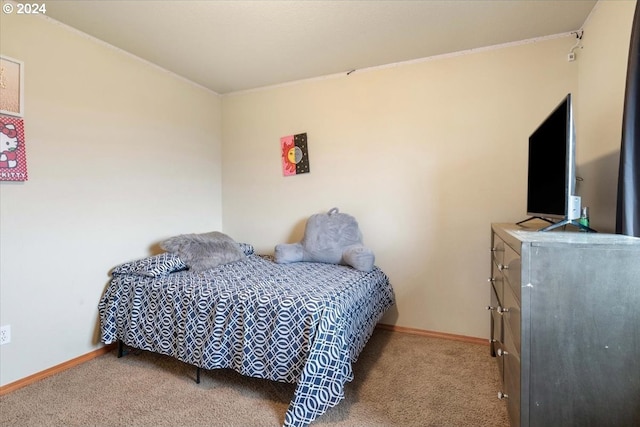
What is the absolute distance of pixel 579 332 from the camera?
1048mm

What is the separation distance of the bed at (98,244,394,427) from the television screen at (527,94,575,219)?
1164mm

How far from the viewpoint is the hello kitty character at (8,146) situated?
185cm

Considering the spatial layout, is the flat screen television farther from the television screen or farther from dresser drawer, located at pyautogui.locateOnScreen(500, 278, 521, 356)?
dresser drawer, located at pyautogui.locateOnScreen(500, 278, 521, 356)

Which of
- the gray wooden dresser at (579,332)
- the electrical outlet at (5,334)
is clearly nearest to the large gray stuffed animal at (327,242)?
the gray wooden dresser at (579,332)

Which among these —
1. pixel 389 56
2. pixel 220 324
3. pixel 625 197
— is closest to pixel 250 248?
pixel 220 324

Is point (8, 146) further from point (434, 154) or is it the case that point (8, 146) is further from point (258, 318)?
point (434, 154)

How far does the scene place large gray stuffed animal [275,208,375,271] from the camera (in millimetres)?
2717

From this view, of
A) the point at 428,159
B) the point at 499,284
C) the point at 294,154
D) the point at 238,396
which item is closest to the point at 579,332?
the point at 499,284

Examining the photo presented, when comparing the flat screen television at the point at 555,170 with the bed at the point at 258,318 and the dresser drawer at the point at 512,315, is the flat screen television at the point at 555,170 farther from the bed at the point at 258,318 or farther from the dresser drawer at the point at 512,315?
the bed at the point at 258,318

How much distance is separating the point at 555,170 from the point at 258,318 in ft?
5.64

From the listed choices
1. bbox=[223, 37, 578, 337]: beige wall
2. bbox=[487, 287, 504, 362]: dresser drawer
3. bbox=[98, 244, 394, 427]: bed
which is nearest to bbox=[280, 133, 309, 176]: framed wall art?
bbox=[223, 37, 578, 337]: beige wall

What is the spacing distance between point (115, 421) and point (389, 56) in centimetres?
305

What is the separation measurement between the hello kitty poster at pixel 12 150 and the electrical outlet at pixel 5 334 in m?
0.88

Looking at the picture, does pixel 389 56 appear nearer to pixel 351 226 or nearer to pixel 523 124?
pixel 523 124
